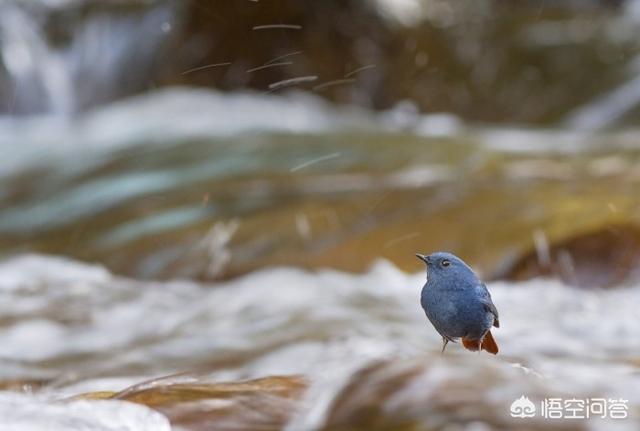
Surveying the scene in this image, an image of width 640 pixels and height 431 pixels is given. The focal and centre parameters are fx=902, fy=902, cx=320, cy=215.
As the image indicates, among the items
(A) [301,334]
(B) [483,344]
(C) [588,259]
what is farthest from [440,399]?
(C) [588,259]

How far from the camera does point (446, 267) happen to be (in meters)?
1.00

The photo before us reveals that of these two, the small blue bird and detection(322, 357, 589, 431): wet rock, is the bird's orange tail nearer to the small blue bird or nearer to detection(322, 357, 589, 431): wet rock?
the small blue bird

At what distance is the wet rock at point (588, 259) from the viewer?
3.65 m

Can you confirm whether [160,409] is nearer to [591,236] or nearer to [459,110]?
[591,236]

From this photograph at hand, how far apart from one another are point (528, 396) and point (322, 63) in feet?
25.8

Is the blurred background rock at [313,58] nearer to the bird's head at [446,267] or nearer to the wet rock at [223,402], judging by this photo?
the wet rock at [223,402]

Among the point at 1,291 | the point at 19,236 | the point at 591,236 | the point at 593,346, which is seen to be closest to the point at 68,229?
the point at 19,236

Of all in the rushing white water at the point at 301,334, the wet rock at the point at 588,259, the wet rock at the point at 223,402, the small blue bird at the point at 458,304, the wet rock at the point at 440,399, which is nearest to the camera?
the small blue bird at the point at 458,304

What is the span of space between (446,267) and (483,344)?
0.31 feet

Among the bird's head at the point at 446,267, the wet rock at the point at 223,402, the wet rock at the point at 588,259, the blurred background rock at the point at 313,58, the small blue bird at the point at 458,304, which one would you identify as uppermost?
the blurred background rock at the point at 313,58

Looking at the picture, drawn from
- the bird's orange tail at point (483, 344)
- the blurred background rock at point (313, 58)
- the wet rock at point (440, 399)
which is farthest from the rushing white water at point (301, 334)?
the blurred background rock at point (313, 58)

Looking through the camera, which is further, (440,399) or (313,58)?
(313,58)

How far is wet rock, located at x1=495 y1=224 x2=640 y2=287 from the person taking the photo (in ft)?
12.0

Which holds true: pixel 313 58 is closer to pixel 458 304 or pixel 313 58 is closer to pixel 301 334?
pixel 301 334
